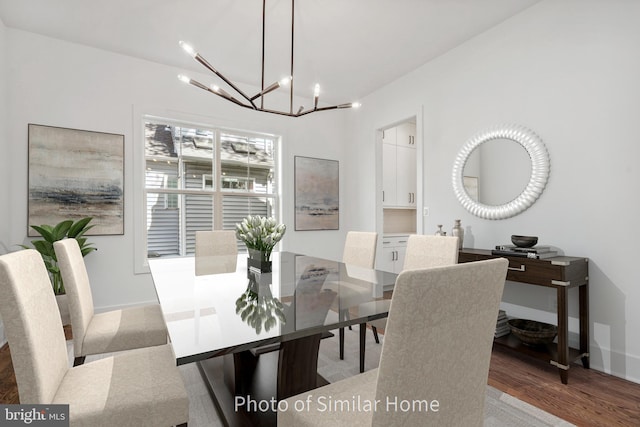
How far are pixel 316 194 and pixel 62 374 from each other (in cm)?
387

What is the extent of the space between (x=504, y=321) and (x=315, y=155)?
3268 mm

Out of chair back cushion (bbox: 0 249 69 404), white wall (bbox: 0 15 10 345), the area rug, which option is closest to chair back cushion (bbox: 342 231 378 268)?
the area rug

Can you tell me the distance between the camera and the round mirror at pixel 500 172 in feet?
8.81

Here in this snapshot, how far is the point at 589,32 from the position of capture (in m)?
2.39

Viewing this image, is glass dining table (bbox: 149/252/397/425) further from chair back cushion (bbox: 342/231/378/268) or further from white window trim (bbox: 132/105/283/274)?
white window trim (bbox: 132/105/283/274)

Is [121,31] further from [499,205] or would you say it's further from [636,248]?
[636,248]

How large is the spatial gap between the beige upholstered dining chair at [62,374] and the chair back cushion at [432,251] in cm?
151

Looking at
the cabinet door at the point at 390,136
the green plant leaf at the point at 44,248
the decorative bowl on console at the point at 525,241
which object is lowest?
the green plant leaf at the point at 44,248

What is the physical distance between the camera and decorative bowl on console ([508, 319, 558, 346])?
237 centimetres

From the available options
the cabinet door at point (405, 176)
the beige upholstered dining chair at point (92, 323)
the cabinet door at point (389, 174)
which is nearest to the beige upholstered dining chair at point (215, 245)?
the beige upholstered dining chair at point (92, 323)

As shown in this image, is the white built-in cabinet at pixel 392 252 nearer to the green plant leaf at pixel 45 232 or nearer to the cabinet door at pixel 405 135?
the cabinet door at pixel 405 135

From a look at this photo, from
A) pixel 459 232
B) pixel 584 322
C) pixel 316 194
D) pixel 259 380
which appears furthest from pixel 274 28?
pixel 584 322

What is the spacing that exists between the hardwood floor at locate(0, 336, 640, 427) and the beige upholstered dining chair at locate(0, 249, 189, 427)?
1.27m

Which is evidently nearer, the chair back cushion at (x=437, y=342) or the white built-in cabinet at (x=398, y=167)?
the chair back cushion at (x=437, y=342)
